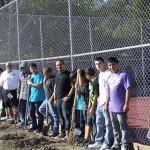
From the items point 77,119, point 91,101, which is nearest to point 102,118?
point 91,101

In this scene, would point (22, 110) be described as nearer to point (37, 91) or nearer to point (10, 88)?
point (10, 88)

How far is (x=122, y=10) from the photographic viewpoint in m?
9.50

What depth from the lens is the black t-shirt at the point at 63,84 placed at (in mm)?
9477

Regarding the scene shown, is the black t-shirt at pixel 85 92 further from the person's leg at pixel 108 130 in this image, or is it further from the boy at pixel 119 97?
the boy at pixel 119 97

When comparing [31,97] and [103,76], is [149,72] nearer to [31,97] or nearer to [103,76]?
[31,97]

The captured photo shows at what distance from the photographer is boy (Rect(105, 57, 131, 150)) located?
7375mm

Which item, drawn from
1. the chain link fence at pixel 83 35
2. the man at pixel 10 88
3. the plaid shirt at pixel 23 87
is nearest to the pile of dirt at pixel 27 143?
the chain link fence at pixel 83 35

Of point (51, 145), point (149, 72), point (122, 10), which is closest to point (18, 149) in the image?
point (51, 145)

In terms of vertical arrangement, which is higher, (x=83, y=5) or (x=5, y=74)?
(x=83, y=5)

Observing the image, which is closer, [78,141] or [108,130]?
[108,130]

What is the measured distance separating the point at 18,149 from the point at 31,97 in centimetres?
263

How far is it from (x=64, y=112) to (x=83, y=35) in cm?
314

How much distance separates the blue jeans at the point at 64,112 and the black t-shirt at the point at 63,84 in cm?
15

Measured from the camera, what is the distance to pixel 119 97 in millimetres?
7508
